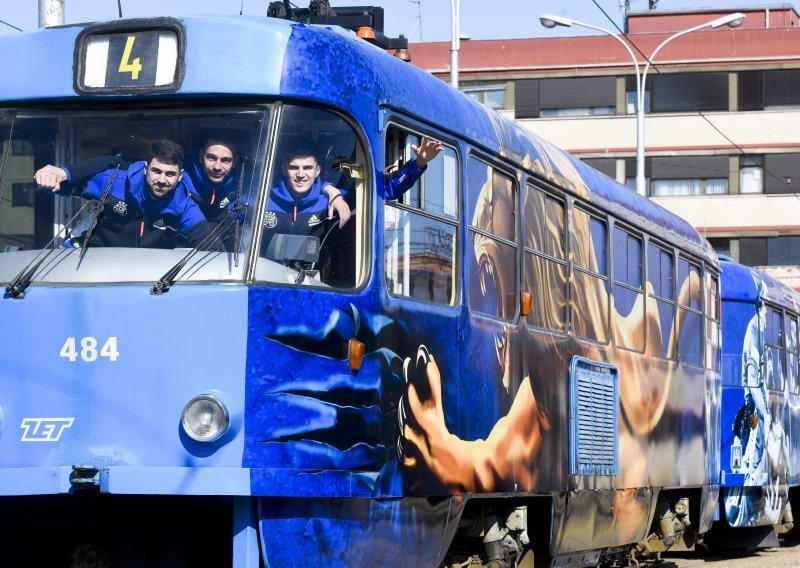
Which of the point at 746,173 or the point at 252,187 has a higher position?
the point at 746,173

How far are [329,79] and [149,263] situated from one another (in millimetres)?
1210

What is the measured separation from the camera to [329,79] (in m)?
7.32

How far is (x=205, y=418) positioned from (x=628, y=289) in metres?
5.70

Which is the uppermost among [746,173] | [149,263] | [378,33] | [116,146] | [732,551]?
[746,173]

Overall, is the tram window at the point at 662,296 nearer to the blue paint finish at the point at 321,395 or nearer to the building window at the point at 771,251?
the blue paint finish at the point at 321,395

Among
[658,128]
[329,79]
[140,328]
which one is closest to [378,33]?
[329,79]

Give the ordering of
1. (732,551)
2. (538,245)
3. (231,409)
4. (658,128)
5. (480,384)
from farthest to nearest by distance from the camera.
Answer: (658,128) < (732,551) < (538,245) < (480,384) < (231,409)

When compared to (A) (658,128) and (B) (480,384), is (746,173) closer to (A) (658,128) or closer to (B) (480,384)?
(A) (658,128)

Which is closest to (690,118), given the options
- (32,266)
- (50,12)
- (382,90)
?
(50,12)

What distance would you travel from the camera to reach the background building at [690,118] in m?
45.1

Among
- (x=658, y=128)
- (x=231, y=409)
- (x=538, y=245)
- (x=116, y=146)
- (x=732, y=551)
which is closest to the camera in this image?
(x=231, y=409)

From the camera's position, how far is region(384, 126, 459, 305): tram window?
7656 millimetres

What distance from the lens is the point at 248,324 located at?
22.5 ft

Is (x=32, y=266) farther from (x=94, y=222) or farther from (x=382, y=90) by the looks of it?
(x=382, y=90)
